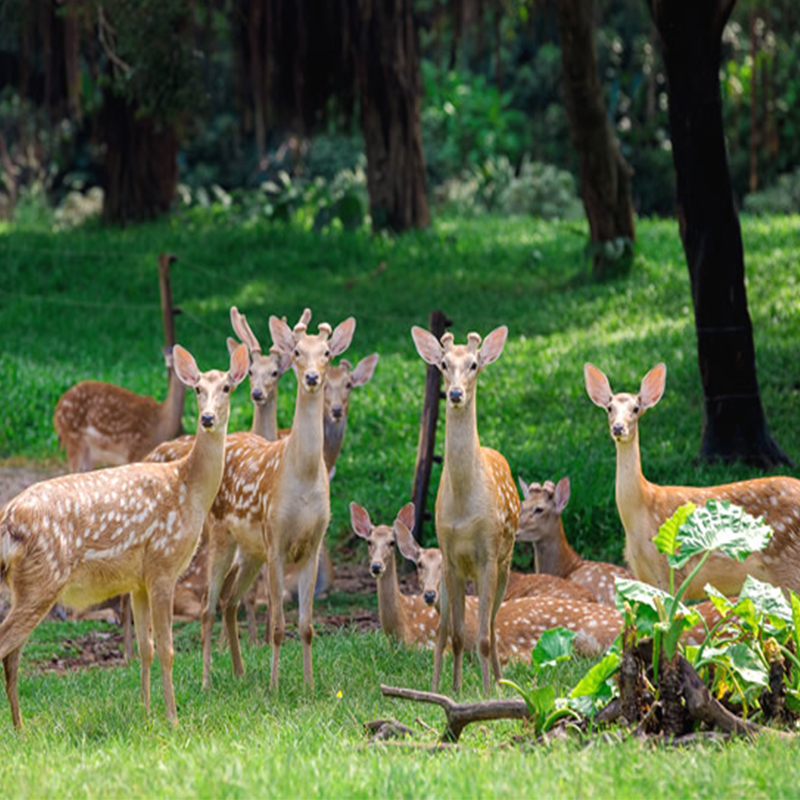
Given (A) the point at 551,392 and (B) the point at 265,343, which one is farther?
(B) the point at 265,343

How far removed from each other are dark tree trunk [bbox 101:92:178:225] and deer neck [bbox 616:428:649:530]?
15.6 meters

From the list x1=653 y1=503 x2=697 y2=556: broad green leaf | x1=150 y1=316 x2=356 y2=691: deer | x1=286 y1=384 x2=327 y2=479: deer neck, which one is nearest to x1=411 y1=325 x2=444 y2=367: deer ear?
x1=150 y1=316 x2=356 y2=691: deer

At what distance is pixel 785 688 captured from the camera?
6.10 m

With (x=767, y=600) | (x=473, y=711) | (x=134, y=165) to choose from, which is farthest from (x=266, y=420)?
(x=134, y=165)

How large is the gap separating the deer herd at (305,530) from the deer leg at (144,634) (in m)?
0.01

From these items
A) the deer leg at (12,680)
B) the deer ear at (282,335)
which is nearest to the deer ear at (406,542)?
the deer ear at (282,335)

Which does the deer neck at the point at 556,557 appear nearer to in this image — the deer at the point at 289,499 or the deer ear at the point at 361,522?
the deer ear at the point at 361,522

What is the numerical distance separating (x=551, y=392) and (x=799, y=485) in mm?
6569

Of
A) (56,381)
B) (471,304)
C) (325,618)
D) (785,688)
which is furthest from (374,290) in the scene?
(785,688)

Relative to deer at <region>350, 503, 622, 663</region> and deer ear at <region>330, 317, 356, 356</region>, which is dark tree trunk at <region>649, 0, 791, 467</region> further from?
deer ear at <region>330, 317, 356, 356</region>

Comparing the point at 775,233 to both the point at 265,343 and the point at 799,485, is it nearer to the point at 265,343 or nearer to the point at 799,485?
the point at 265,343

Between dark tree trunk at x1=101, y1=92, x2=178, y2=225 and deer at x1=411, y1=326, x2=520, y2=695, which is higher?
dark tree trunk at x1=101, y1=92, x2=178, y2=225

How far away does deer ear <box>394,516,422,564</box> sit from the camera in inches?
366

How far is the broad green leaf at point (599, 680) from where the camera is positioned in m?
6.03
